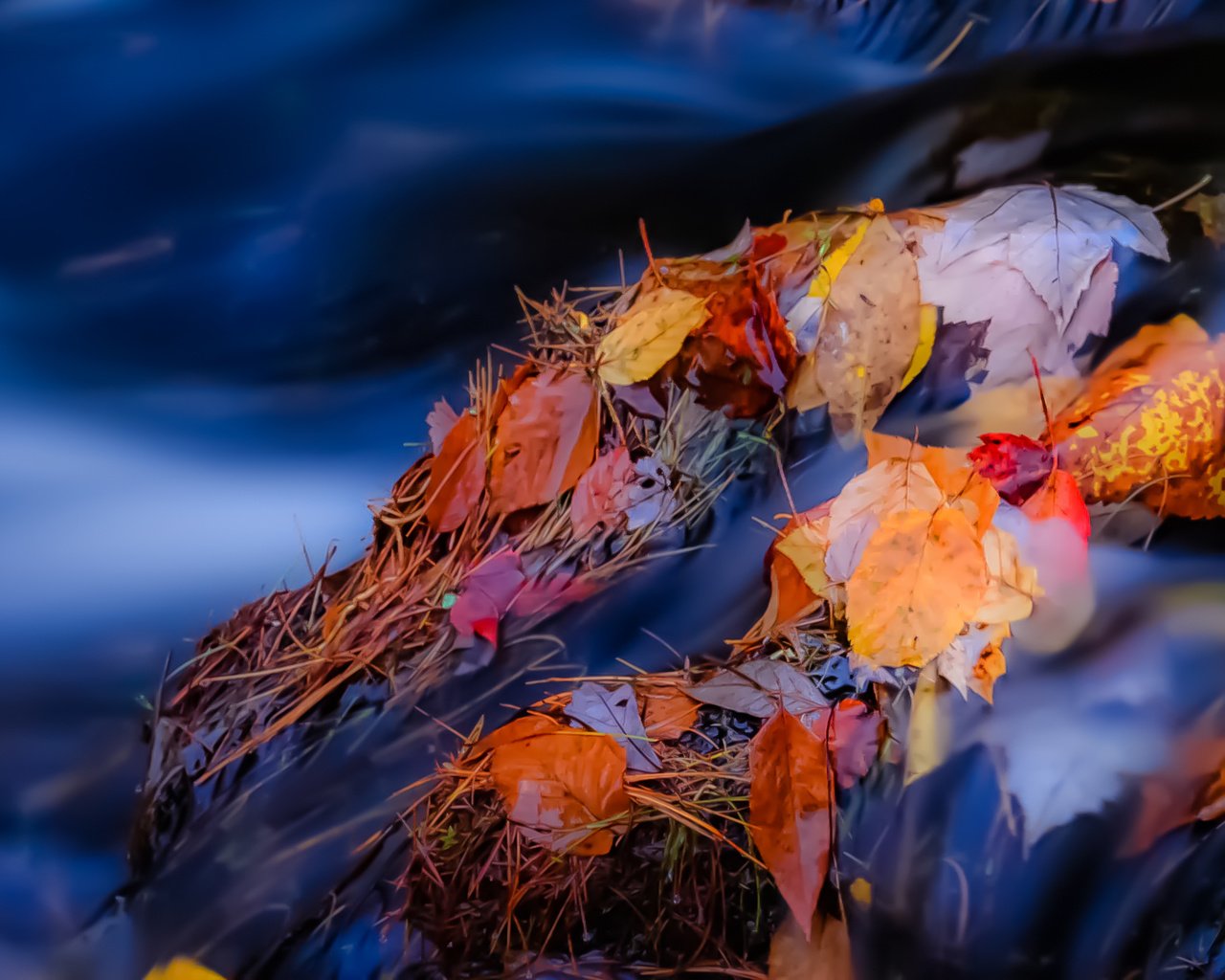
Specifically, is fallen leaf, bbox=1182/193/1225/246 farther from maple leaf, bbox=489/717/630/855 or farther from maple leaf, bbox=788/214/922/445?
maple leaf, bbox=489/717/630/855

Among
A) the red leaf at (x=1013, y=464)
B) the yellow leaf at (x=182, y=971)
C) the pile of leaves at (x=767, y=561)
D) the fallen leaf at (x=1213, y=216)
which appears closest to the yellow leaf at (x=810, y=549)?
the pile of leaves at (x=767, y=561)

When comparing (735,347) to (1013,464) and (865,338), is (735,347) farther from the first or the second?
(1013,464)

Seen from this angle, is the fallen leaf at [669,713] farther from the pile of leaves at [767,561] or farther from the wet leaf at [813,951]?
the wet leaf at [813,951]

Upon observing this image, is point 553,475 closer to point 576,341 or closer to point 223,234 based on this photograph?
point 576,341

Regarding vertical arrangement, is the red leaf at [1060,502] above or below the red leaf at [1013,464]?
below

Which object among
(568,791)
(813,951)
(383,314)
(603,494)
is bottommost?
(813,951)

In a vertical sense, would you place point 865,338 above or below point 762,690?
above

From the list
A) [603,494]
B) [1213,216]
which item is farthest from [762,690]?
[1213,216]
